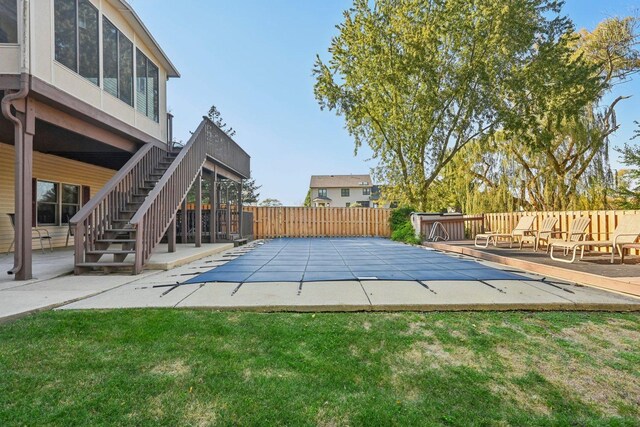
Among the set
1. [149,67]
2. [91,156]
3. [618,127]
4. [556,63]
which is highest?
[556,63]

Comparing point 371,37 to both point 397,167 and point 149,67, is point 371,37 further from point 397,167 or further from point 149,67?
point 149,67

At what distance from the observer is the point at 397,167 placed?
15.4m

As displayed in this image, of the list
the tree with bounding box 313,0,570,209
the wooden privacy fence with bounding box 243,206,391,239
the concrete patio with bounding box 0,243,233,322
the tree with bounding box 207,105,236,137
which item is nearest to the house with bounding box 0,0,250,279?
the concrete patio with bounding box 0,243,233,322

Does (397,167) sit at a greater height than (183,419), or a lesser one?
greater

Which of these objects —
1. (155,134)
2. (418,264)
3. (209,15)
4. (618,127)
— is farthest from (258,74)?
(618,127)

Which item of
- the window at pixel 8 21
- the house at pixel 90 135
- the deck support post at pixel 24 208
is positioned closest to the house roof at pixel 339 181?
the house at pixel 90 135

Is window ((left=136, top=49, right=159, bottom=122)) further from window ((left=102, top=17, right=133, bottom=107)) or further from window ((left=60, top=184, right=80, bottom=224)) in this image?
window ((left=60, top=184, right=80, bottom=224))

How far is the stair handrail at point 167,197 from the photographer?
5.04m

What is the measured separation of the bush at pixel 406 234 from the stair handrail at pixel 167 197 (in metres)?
7.30

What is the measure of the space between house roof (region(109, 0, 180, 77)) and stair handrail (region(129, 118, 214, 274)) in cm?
221

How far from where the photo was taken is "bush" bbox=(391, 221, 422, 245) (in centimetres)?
1132

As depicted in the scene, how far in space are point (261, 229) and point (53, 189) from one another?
8438 mm

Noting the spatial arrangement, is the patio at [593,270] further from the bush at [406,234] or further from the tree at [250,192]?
the tree at [250,192]

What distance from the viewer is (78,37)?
570 cm
